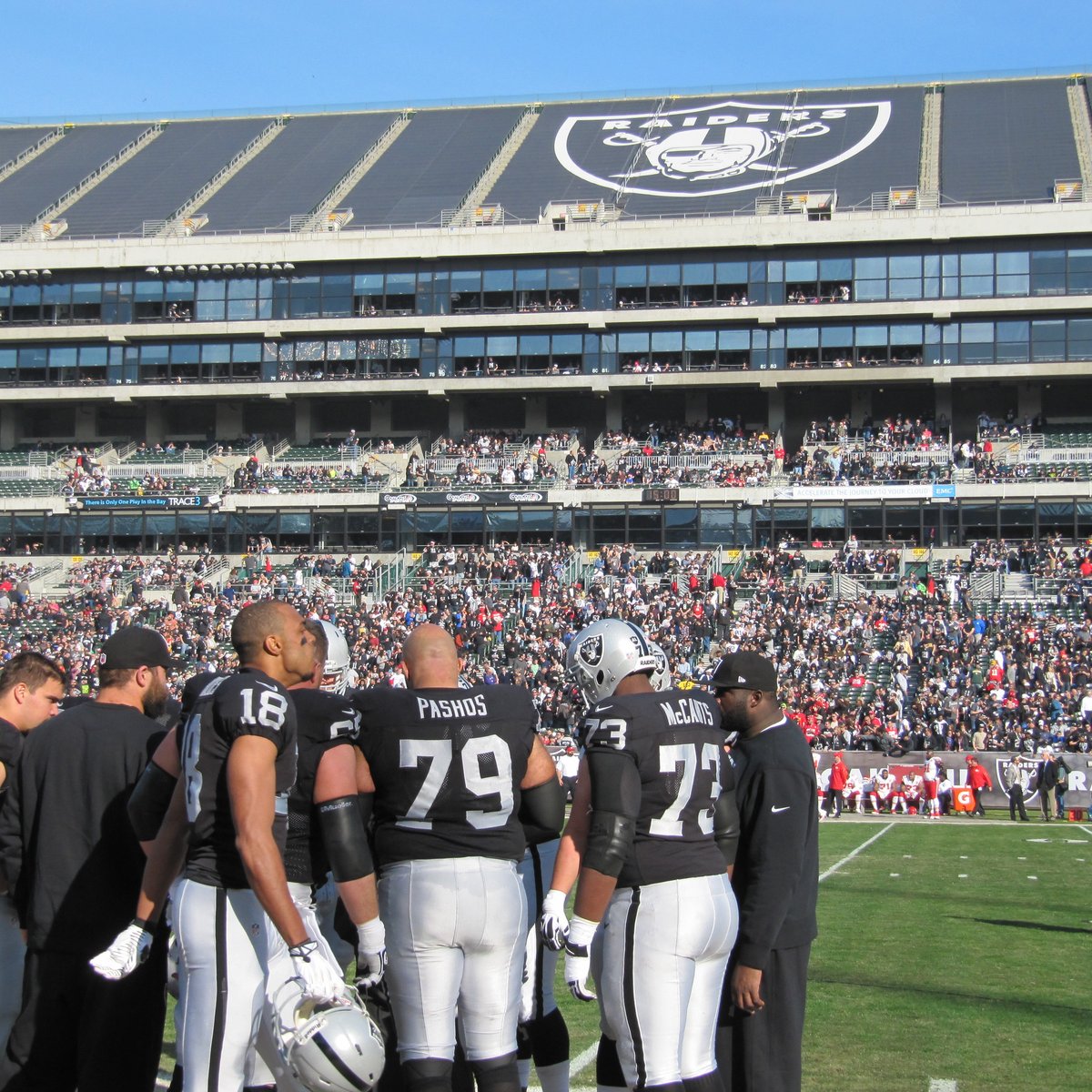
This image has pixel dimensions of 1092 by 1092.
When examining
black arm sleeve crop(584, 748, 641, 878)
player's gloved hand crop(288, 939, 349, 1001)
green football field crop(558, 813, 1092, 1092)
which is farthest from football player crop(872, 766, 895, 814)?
player's gloved hand crop(288, 939, 349, 1001)

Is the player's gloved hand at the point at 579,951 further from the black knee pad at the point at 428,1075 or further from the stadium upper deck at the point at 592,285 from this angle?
the stadium upper deck at the point at 592,285

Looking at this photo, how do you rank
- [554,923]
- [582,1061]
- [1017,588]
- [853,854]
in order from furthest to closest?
1. [1017,588]
2. [853,854]
3. [582,1061]
4. [554,923]

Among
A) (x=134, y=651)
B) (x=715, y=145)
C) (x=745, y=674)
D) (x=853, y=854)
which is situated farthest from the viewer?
(x=715, y=145)

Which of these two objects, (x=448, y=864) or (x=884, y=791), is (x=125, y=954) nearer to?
(x=448, y=864)

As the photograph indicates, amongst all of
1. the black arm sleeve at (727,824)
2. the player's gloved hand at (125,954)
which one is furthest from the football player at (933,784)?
the player's gloved hand at (125,954)

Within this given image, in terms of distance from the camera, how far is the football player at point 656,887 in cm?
557

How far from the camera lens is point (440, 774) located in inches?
221

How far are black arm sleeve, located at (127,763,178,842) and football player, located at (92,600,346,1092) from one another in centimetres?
19

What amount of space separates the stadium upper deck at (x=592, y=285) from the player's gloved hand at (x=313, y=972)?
41.7m

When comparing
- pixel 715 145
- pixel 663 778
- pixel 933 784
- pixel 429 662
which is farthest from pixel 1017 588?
pixel 429 662

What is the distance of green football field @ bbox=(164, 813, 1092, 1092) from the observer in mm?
7816

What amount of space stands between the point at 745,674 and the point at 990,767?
25.3 metres

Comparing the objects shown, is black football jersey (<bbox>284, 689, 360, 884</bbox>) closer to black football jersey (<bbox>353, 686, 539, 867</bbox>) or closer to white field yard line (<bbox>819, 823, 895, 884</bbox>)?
black football jersey (<bbox>353, 686, 539, 867</bbox>)

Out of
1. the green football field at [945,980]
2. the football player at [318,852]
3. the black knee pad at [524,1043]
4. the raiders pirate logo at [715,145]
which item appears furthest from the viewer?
the raiders pirate logo at [715,145]
